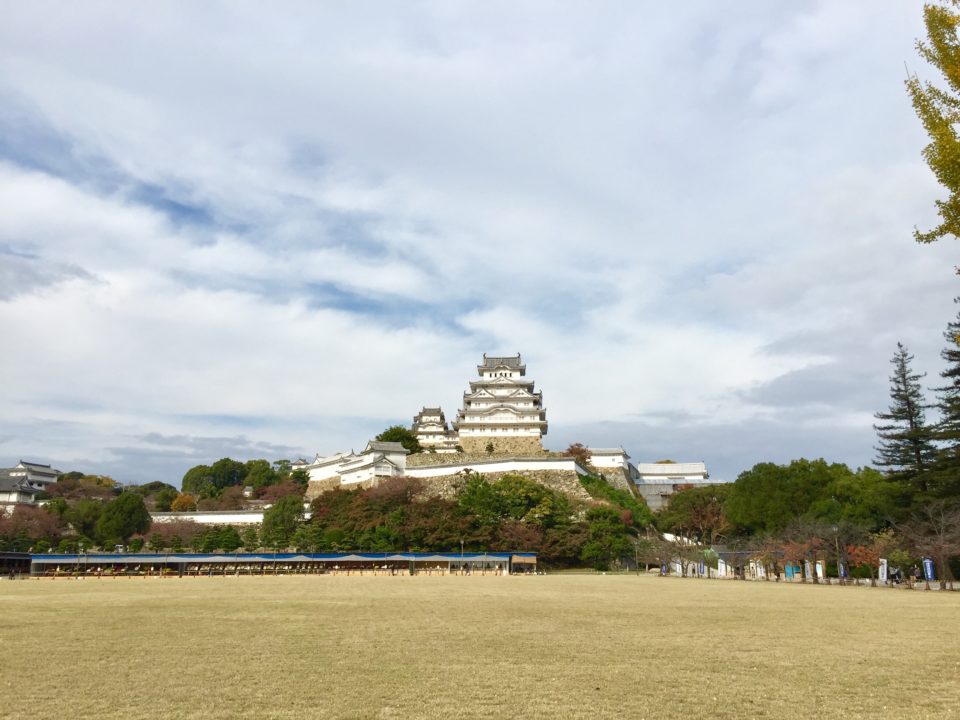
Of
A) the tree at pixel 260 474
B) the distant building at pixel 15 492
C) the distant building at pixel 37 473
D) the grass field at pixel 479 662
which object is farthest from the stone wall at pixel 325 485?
the grass field at pixel 479 662

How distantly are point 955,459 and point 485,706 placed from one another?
37104 millimetres

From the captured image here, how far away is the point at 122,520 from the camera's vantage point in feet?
197

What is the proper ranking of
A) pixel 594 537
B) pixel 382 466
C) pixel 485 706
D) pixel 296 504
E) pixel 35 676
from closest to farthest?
pixel 485 706 → pixel 35 676 → pixel 594 537 → pixel 296 504 → pixel 382 466

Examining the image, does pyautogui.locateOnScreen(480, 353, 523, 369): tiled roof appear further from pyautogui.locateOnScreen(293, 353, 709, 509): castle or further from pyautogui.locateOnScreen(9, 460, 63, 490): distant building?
pyautogui.locateOnScreen(9, 460, 63, 490): distant building

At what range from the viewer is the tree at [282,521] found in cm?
5706

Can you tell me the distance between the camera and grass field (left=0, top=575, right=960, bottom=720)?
287 inches

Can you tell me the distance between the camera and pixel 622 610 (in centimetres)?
1819

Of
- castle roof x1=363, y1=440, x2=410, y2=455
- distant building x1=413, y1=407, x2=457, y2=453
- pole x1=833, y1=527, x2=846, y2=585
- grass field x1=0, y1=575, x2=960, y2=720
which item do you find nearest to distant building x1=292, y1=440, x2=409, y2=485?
castle roof x1=363, y1=440, x2=410, y2=455

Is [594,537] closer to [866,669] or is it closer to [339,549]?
[339,549]

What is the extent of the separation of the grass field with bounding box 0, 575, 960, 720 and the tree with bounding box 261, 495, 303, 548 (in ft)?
130

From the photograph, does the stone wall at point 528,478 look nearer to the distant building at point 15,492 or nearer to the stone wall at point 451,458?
the stone wall at point 451,458

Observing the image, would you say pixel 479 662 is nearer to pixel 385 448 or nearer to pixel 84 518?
pixel 385 448

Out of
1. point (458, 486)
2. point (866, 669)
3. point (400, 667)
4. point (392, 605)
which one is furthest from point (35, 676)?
point (458, 486)

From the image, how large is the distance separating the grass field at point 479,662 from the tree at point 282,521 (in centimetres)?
3966
